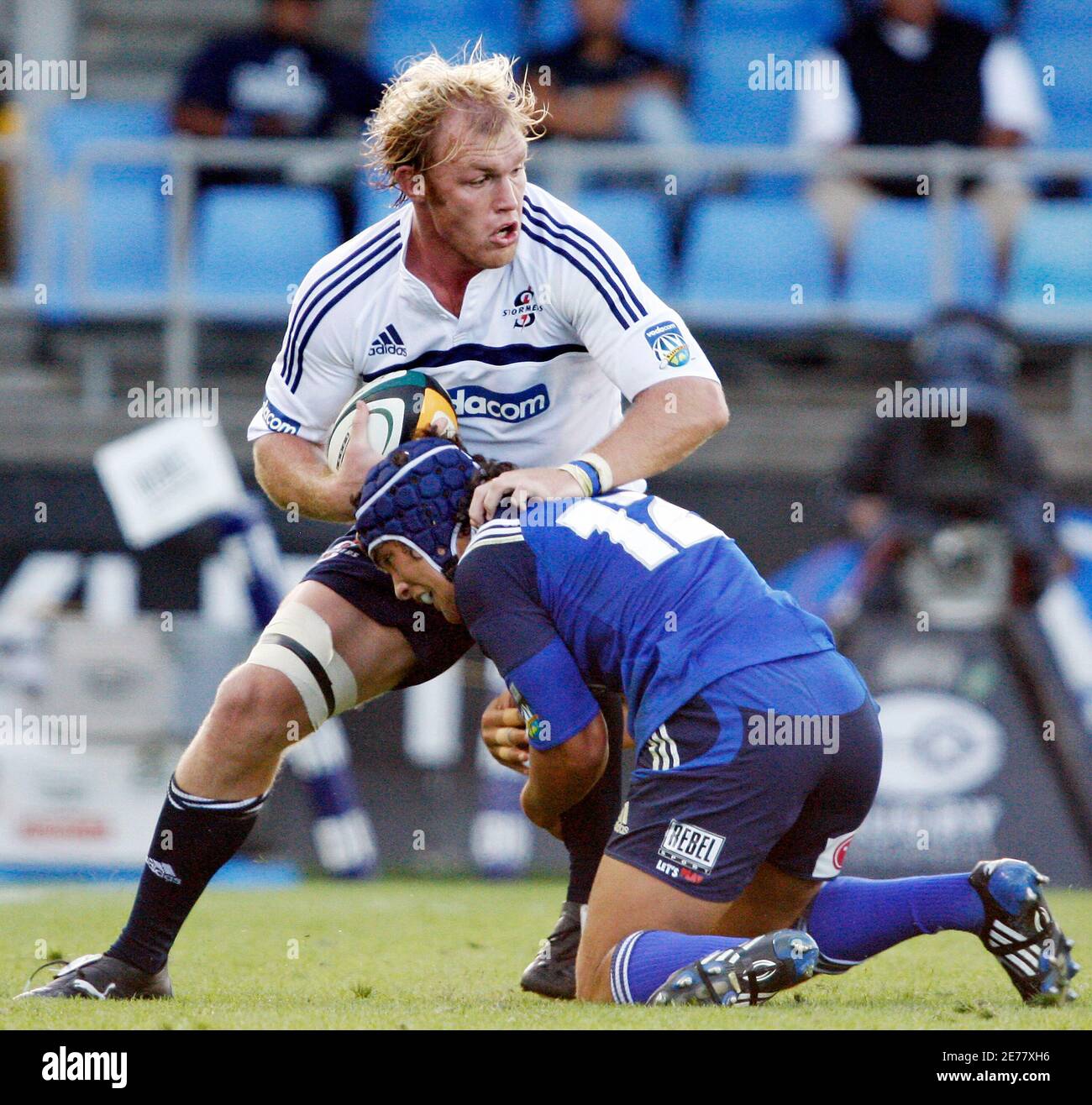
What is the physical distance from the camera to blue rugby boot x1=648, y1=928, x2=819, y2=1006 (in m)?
3.64

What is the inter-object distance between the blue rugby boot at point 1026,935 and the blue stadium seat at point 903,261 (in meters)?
6.26

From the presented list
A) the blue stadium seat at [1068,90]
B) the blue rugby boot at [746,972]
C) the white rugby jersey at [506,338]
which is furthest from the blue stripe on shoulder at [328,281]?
the blue stadium seat at [1068,90]

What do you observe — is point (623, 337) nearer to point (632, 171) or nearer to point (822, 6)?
point (632, 171)

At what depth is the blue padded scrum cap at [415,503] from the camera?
13.6ft

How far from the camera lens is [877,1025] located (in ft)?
11.7

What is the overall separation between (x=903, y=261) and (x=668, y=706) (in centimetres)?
648

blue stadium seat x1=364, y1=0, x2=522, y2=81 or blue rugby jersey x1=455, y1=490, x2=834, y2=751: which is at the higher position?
blue stadium seat x1=364, y1=0, x2=522, y2=81

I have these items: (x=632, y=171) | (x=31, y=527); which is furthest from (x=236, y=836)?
(x=632, y=171)

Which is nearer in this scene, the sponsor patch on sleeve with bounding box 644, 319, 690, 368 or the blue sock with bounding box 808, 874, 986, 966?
the blue sock with bounding box 808, 874, 986, 966

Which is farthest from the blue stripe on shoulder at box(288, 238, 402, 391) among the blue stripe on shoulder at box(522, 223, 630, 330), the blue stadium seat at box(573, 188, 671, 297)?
the blue stadium seat at box(573, 188, 671, 297)

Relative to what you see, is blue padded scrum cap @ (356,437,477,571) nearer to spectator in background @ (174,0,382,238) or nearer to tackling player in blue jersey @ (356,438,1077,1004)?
tackling player in blue jersey @ (356,438,1077,1004)

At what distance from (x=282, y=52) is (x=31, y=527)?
3.12m

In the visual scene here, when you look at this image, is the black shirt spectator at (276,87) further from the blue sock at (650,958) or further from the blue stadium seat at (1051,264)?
the blue sock at (650,958)
